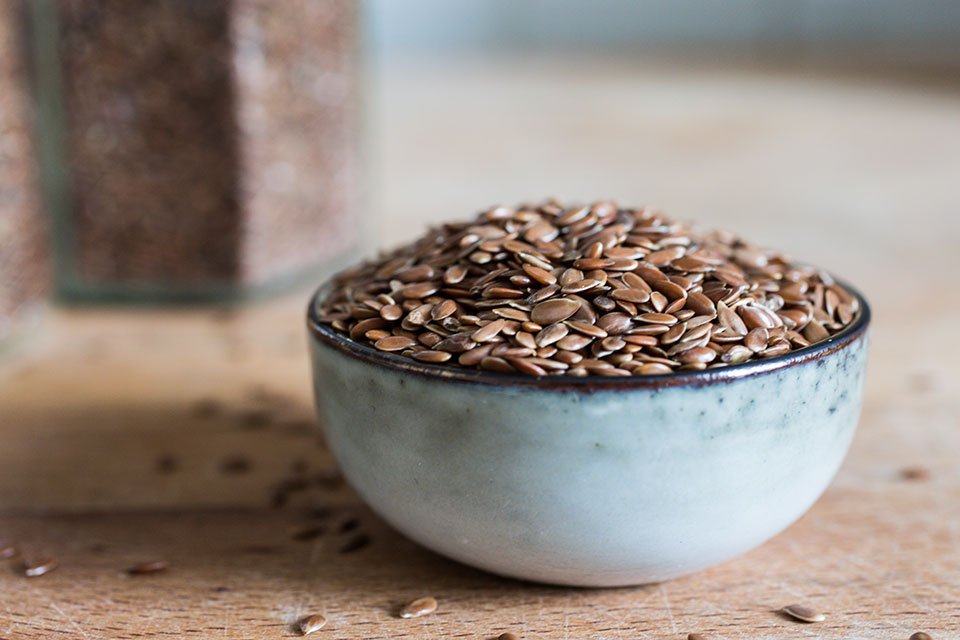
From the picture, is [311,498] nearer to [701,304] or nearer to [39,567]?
[39,567]

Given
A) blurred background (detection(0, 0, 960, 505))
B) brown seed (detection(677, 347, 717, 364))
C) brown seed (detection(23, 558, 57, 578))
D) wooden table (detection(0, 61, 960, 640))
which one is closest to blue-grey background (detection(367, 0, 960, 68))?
blurred background (detection(0, 0, 960, 505))

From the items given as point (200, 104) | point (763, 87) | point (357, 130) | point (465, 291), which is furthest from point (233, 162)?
point (763, 87)

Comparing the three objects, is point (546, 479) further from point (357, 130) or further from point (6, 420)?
point (357, 130)

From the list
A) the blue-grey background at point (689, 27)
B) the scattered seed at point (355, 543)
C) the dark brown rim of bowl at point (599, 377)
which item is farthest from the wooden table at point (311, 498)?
the blue-grey background at point (689, 27)

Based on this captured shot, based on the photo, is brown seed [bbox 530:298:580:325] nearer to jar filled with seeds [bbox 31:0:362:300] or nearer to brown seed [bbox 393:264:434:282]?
brown seed [bbox 393:264:434:282]

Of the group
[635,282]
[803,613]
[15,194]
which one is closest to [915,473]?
[803,613]
